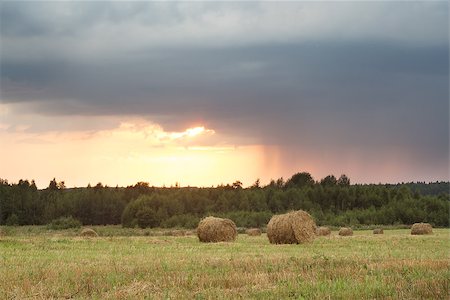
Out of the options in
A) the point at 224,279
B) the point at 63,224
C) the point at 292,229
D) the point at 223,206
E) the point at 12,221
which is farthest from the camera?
the point at 223,206

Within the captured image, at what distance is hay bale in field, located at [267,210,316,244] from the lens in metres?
33.3

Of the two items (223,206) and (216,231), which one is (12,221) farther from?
(216,231)

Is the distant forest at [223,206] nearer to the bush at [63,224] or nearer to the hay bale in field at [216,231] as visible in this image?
the bush at [63,224]

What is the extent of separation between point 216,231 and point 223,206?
226 feet

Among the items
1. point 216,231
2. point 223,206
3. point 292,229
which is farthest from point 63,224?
point 292,229

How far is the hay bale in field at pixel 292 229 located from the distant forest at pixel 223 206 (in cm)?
4415

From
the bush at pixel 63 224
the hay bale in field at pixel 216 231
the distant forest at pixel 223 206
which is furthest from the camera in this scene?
the distant forest at pixel 223 206

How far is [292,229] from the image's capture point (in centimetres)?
3325

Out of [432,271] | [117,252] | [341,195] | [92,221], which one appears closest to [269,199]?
[341,195]

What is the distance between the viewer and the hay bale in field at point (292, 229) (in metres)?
33.3

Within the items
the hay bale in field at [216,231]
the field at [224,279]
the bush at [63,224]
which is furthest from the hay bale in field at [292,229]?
the bush at [63,224]

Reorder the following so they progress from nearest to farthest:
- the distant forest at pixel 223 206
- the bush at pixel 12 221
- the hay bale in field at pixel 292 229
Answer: the hay bale in field at pixel 292 229 → the distant forest at pixel 223 206 → the bush at pixel 12 221

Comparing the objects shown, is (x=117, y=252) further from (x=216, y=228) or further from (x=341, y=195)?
(x=341, y=195)

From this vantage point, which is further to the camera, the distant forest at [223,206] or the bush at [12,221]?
the bush at [12,221]
